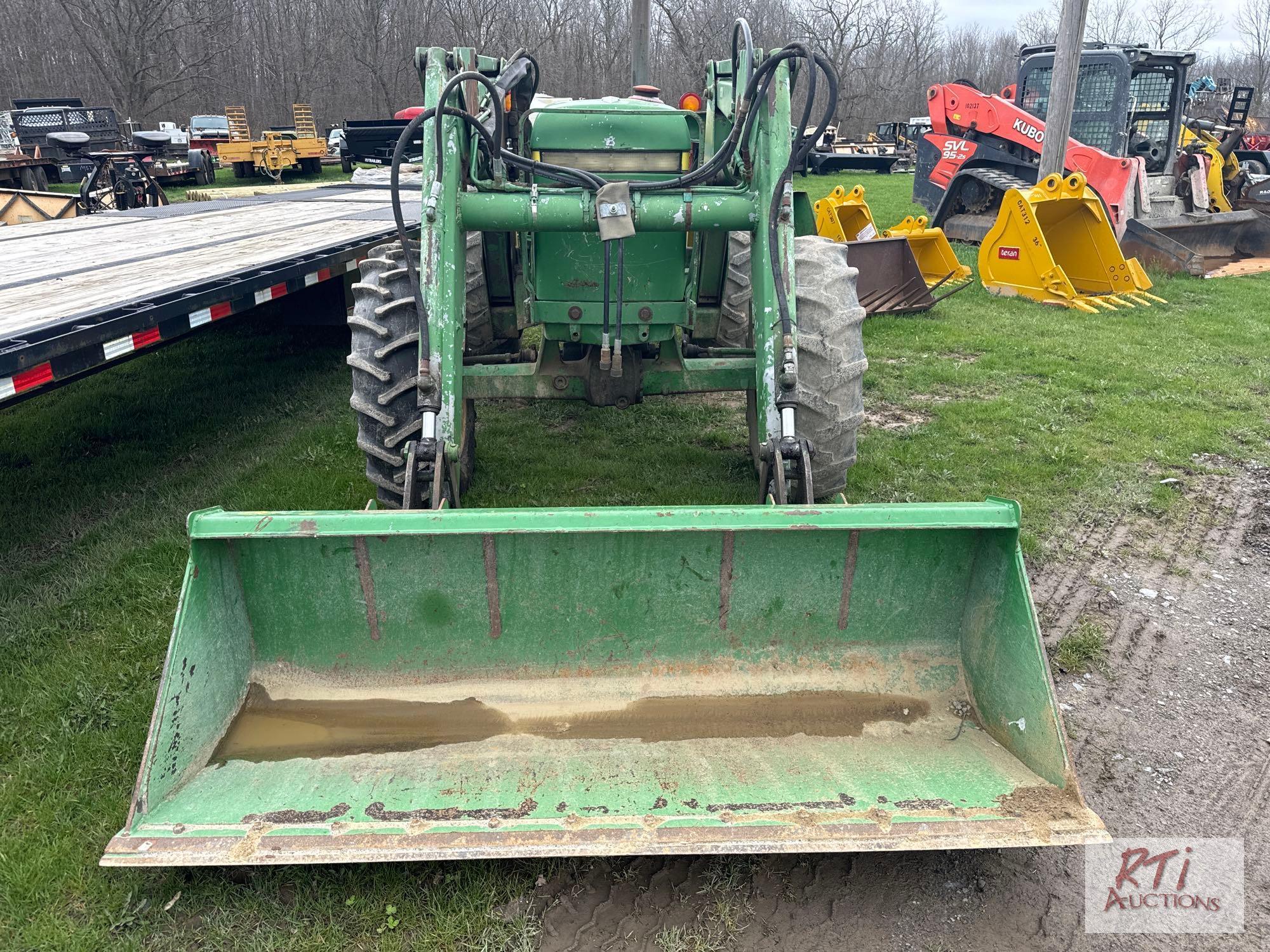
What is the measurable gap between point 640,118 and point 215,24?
34550 millimetres

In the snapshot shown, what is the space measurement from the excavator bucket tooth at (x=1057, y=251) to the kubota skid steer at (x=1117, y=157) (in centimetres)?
113

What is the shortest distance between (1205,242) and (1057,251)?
11.9 ft

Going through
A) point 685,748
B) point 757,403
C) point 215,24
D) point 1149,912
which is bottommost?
point 1149,912

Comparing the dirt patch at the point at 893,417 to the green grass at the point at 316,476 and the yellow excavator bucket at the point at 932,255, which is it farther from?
the yellow excavator bucket at the point at 932,255

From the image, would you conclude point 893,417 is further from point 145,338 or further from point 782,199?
point 145,338

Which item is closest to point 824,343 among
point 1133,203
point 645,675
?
point 645,675

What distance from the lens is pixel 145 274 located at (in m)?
4.53

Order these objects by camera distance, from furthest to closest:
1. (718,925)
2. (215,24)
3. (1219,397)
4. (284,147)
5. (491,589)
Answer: (215,24) < (284,147) < (1219,397) < (491,589) < (718,925)

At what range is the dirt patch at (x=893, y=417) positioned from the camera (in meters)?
5.98

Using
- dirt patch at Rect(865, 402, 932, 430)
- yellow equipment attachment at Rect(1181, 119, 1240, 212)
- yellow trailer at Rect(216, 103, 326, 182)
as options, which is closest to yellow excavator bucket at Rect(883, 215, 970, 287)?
dirt patch at Rect(865, 402, 932, 430)

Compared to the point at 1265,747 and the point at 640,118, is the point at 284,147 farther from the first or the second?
the point at 1265,747

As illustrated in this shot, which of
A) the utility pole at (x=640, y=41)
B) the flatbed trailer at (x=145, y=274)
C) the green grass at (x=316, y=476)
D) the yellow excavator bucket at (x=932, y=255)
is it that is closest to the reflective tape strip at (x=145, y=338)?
→ the flatbed trailer at (x=145, y=274)

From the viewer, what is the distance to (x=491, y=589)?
114 inches

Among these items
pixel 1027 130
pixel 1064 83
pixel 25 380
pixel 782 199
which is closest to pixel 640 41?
pixel 1064 83
